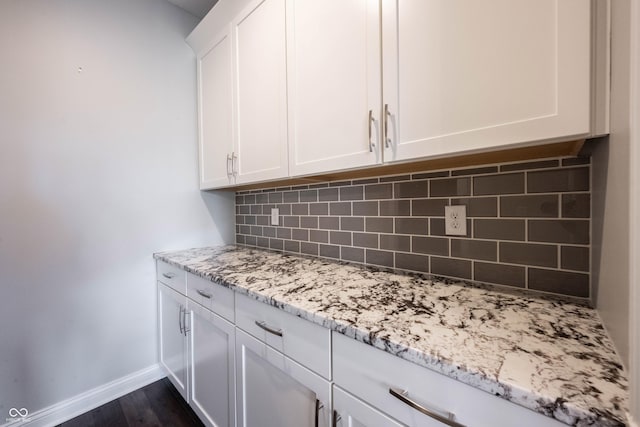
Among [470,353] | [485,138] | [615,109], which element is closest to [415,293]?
[470,353]

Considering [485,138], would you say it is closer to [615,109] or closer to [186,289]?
[615,109]

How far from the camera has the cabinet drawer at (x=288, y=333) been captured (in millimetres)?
736

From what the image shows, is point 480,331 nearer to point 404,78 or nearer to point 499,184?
point 499,184

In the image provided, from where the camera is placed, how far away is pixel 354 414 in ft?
2.19

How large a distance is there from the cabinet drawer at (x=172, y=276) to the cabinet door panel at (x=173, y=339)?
1.4 inches

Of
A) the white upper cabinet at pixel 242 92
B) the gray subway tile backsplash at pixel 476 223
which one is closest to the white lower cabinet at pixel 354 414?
the gray subway tile backsplash at pixel 476 223

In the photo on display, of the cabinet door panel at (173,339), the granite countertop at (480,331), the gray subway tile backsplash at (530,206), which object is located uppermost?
the gray subway tile backsplash at (530,206)

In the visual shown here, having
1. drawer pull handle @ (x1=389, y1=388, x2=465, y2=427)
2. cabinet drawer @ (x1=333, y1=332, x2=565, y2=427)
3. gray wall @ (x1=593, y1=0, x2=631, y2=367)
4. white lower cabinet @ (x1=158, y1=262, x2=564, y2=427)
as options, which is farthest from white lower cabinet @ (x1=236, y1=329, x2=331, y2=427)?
gray wall @ (x1=593, y1=0, x2=631, y2=367)

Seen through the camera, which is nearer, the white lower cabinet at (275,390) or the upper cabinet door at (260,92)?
the white lower cabinet at (275,390)

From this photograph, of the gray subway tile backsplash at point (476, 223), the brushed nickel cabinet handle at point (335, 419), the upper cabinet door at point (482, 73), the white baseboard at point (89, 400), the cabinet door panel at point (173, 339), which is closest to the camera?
the upper cabinet door at point (482, 73)

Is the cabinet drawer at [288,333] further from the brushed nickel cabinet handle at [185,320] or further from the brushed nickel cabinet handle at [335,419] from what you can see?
the brushed nickel cabinet handle at [185,320]

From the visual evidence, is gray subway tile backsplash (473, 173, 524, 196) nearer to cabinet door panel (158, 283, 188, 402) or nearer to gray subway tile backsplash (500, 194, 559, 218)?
gray subway tile backsplash (500, 194, 559, 218)

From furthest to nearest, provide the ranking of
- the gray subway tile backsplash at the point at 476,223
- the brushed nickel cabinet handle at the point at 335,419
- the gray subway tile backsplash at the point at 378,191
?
the gray subway tile backsplash at the point at 378,191
the gray subway tile backsplash at the point at 476,223
the brushed nickel cabinet handle at the point at 335,419

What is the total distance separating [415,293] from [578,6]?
84 cm
